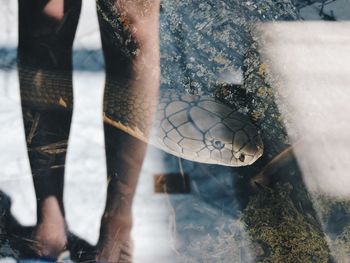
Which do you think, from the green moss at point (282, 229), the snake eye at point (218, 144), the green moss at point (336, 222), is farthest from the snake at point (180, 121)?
the green moss at point (336, 222)

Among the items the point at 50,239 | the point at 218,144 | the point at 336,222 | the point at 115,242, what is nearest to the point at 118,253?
the point at 115,242

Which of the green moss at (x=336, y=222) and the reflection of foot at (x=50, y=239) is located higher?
the green moss at (x=336, y=222)

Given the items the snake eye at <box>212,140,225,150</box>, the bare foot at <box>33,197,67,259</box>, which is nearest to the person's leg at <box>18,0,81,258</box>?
the bare foot at <box>33,197,67,259</box>

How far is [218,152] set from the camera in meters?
1.39

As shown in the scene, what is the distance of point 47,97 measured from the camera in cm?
161

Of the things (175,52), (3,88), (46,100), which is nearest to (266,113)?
(175,52)

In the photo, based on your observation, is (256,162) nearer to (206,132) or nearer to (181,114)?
(206,132)

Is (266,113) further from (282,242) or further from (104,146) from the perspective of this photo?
(104,146)

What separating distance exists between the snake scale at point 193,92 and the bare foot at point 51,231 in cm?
38

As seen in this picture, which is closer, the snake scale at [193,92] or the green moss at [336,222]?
the green moss at [336,222]

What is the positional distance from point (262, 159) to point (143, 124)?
46 cm

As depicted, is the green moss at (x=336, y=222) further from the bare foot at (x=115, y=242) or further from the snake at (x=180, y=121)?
the bare foot at (x=115, y=242)

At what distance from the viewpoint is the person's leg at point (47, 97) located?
1368mm

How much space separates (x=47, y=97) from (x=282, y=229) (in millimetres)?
1015
